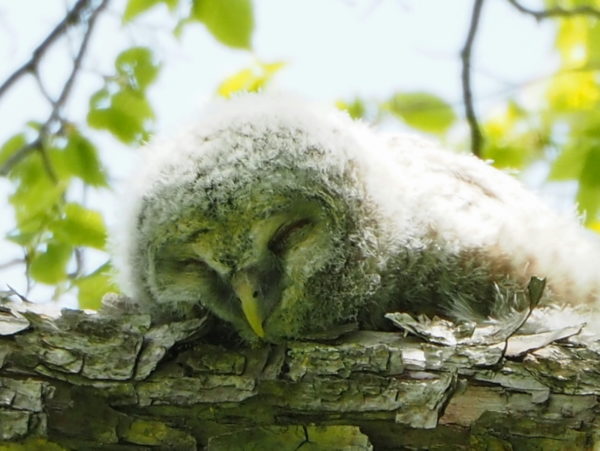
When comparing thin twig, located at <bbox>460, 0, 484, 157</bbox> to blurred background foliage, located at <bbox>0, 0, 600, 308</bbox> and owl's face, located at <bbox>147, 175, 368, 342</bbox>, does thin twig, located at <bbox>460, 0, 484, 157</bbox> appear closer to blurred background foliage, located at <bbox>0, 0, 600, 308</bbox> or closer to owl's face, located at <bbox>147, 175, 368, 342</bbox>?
blurred background foliage, located at <bbox>0, 0, 600, 308</bbox>

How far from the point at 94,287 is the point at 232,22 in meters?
1.14

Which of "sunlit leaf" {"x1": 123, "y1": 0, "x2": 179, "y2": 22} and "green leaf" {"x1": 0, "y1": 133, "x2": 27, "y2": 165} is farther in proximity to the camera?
"green leaf" {"x1": 0, "y1": 133, "x2": 27, "y2": 165}

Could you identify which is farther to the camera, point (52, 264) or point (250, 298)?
point (52, 264)

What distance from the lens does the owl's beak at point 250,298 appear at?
7.68 ft

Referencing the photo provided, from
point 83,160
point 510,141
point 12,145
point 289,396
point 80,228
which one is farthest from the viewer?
point 510,141

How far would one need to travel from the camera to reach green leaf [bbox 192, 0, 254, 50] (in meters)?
3.46

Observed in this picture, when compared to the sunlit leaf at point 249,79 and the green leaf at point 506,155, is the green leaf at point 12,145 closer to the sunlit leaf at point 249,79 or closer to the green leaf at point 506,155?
the sunlit leaf at point 249,79

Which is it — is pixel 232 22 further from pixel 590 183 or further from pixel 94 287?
pixel 590 183

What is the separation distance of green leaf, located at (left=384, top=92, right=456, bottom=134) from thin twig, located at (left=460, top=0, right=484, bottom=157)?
120mm

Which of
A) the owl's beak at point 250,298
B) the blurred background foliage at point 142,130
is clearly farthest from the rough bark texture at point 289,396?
the blurred background foliage at point 142,130

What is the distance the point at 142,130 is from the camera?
3.95m

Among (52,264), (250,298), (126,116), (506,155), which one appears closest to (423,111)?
(506,155)

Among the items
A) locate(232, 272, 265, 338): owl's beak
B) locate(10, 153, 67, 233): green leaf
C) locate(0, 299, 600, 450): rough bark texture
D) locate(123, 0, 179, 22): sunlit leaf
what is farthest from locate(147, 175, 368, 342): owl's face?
locate(123, 0, 179, 22): sunlit leaf

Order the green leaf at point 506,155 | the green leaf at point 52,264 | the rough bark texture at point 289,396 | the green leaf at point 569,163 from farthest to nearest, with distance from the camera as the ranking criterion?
the green leaf at point 506,155, the green leaf at point 52,264, the green leaf at point 569,163, the rough bark texture at point 289,396
